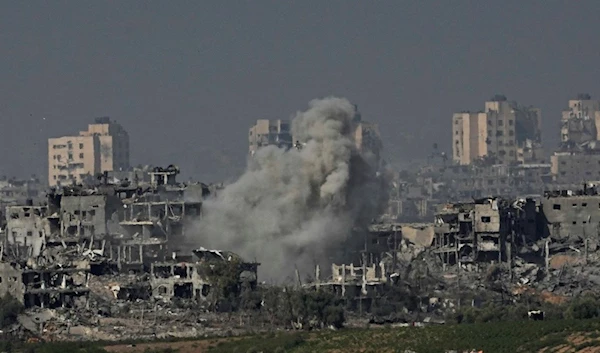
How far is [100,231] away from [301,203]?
359 inches

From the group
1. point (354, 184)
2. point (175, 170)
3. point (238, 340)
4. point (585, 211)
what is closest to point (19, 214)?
point (175, 170)

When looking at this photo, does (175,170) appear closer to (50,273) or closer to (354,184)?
(354,184)

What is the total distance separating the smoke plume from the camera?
3799 inches

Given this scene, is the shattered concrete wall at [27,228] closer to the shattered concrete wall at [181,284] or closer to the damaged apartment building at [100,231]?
the damaged apartment building at [100,231]

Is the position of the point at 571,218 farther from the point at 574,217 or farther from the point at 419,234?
the point at 419,234

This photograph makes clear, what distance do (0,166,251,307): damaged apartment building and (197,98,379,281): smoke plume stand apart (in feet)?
5.65

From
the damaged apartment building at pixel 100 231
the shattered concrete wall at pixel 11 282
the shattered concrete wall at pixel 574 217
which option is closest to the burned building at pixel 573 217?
the shattered concrete wall at pixel 574 217

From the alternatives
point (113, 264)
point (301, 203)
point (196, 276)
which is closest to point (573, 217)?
point (301, 203)

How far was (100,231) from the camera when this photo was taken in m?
102

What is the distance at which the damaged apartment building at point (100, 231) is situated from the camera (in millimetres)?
91375

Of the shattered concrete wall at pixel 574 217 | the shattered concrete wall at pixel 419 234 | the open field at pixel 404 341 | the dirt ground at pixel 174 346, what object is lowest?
the dirt ground at pixel 174 346

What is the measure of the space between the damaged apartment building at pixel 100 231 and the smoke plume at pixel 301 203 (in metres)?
1.72

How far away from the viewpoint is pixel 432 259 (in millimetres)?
101188

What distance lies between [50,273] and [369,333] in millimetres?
17421
